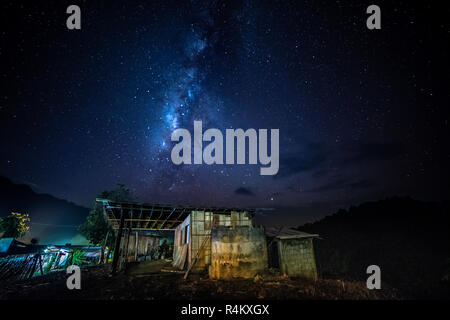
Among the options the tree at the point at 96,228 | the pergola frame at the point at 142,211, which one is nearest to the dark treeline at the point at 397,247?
the pergola frame at the point at 142,211

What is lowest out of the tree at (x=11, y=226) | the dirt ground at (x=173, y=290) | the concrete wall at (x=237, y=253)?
the tree at (x=11, y=226)

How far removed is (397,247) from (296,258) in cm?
3680

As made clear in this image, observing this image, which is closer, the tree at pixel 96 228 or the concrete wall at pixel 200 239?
the concrete wall at pixel 200 239

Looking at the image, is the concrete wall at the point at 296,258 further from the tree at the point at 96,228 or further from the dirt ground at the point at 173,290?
the tree at the point at 96,228

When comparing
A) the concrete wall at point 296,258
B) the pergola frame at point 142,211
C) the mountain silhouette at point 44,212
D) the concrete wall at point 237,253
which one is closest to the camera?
the concrete wall at point 237,253

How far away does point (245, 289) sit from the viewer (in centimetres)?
847

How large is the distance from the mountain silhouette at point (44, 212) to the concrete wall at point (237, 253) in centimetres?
7350

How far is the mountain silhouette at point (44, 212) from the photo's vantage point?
61875 mm

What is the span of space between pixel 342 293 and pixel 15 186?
12016 centimetres

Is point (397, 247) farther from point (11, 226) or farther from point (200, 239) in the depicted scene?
point (11, 226)

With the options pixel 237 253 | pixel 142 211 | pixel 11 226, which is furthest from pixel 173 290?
pixel 11 226

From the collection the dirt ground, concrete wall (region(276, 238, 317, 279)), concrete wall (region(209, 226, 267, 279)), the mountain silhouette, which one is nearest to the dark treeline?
concrete wall (region(276, 238, 317, 279))
